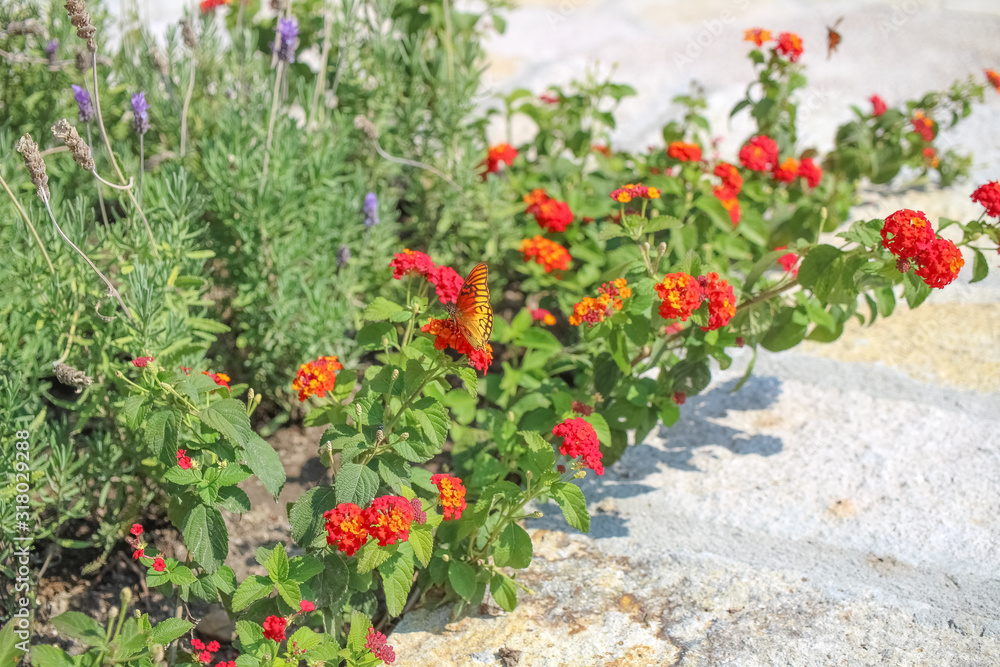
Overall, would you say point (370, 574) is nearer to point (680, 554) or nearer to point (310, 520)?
point (310, 520)

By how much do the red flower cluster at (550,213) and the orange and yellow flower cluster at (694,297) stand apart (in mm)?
968

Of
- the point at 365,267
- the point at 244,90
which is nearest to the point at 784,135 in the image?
the point at 365,267

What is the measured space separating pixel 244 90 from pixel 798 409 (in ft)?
9.28

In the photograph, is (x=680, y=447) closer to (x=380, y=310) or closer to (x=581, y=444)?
(x=581, y=444)

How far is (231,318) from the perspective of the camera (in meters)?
3.38

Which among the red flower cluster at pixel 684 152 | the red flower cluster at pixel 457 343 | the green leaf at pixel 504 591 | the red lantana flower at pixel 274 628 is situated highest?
the red flower cluster at pixel 684 152

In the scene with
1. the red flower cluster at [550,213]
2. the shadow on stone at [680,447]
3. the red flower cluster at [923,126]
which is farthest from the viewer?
the red flower cluster at [923,126]

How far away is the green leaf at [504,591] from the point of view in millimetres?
2279

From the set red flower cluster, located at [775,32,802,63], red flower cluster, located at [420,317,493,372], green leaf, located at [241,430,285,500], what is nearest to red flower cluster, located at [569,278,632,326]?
red flower cluster, located at [420,317,493,372]

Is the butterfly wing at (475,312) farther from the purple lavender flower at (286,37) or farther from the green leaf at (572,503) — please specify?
the purple lavender flower at (286,37)

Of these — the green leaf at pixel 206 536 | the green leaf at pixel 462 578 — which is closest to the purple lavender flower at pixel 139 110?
the green leaf at pixel 206 536

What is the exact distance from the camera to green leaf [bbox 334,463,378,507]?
6.74 feet

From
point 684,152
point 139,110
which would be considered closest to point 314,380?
point 139,110

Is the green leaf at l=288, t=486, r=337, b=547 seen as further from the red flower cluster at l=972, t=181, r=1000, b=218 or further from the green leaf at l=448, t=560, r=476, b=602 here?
the red flower cluster at l=972, t=181, r=1000, b=218
